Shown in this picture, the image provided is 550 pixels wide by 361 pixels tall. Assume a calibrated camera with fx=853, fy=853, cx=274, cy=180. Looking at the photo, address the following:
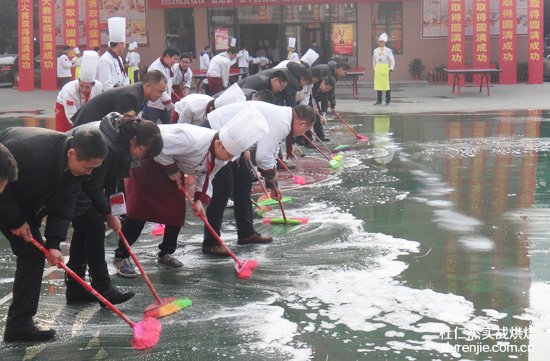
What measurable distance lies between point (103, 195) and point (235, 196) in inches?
77.1

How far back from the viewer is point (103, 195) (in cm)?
520

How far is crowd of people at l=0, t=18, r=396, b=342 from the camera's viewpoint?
466cm

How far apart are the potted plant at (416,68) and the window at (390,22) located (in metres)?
0.55

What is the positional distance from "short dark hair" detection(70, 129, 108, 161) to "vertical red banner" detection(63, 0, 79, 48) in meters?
22.2

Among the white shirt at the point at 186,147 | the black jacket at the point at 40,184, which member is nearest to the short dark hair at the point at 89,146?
the black jacket at the point at 40,184

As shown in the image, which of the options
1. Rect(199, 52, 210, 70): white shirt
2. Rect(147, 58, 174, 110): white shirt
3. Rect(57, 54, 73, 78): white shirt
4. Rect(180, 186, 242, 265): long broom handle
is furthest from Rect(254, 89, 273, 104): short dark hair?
Rect(199, 52, 210, 70): white shirt

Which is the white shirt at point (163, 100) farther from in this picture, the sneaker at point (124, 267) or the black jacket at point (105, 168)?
the black jacket at point (105, 168)

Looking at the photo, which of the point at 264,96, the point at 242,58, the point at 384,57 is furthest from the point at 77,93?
the point at 242,58

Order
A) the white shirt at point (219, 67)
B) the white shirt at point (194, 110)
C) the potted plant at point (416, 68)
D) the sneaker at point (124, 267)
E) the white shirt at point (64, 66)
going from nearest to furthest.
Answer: the sneaker at point (124, 267) < the white shirt at point (194, 110) < the white shirt at point (219, 67) < the white shirt at point (64, 66) < the potted plant at point (416, 68)

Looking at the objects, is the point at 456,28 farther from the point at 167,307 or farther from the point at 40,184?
the point at 40,184

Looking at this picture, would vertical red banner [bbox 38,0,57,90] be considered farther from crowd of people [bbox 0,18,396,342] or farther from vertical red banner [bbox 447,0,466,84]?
crowd of people [bbox 0,18,396,342]

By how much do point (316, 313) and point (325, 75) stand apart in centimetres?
799

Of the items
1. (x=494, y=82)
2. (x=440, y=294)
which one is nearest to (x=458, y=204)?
(x=440, y=294)

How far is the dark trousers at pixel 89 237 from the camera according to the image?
5340 millimetres
